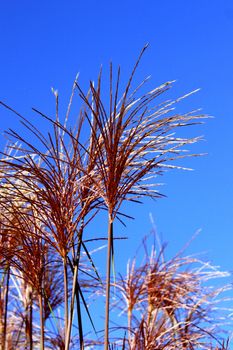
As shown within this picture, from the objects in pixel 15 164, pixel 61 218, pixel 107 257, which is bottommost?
pixel 107 257

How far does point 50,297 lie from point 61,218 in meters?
1.06

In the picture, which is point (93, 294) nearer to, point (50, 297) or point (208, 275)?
point (50, 297)

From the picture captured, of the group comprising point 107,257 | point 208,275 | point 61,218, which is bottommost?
point 107,257

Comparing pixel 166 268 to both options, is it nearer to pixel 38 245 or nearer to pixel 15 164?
pixel 38 245

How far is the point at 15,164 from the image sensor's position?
6.95 ft

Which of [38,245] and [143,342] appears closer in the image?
[38,245]

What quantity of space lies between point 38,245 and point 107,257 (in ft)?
1.44

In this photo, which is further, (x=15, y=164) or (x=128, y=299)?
(x=128, y=299)

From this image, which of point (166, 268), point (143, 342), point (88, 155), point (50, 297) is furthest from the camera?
point (166, 268)

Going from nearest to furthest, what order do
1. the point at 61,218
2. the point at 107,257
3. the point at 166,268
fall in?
the point at 107,257
the point at 61,218
the point at 166,268

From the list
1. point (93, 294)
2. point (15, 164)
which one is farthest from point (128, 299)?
point (15, 164)

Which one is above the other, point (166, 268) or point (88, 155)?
point (166, 268)

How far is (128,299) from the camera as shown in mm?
3412

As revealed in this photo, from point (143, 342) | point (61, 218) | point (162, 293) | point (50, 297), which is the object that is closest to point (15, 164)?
point (61, 218)
